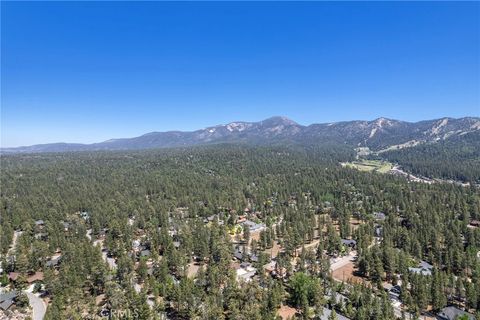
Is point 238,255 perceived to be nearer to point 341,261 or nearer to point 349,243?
point 341,261

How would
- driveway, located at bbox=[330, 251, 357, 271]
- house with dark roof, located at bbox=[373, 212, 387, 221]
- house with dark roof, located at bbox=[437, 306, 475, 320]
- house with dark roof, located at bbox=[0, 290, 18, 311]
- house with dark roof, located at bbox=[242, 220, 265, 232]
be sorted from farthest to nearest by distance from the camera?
house with dark roof, located at bbox=[373, 212, 387, 221], house with dark roof, located at bbox=[242, 220, 265, 232], driveway, located at bbox=[330, 251, 357, 271], house with dark roof, located at bbox=[0, 290, 18, 311], house with dark roof, located at bbox=[437, 306, 475, 320]

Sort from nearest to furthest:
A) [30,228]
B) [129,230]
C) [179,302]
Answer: [179,302], [129,230], [30,228]

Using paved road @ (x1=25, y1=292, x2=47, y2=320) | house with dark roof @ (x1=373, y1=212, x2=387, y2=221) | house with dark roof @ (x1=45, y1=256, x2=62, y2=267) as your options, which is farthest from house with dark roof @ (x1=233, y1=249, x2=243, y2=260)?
house with dark roof @ (x1=373, y1=212, x2=387, y2=221)

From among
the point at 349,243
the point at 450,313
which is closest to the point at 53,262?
the point at 349,243

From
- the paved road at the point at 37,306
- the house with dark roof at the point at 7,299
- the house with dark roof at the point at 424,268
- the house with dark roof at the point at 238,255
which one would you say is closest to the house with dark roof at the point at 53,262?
the paved road at the point at 37,306

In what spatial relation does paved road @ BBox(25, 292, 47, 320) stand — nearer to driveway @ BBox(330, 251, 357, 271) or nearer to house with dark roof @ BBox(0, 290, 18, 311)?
house with dark roof @ BBox(0, 290, 18, 311)

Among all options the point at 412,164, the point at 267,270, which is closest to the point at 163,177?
the point at 267,270

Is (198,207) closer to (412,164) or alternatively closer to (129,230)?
(129,230)
